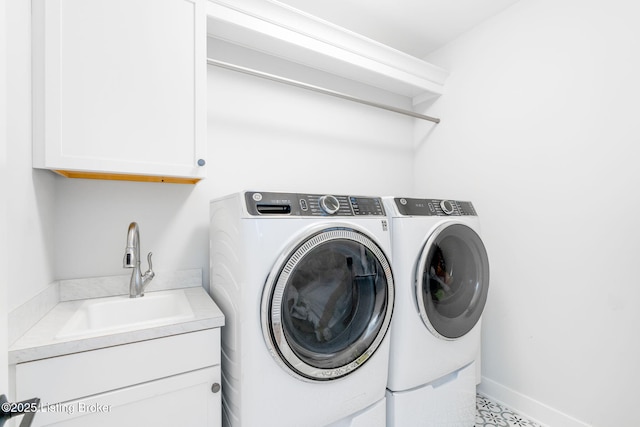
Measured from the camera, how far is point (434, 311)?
5.10ft

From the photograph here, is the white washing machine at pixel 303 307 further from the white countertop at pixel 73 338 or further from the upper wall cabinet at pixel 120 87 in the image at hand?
the upper wall cabinet at pixel 120 87

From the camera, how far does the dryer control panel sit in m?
1.17

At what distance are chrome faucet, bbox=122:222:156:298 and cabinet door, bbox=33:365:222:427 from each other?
539 mm

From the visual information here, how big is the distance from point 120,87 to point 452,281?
1.89 metres

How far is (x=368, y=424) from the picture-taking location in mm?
1378

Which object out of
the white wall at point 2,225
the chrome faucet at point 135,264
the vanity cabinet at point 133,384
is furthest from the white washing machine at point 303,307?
the white wall at point 2,225

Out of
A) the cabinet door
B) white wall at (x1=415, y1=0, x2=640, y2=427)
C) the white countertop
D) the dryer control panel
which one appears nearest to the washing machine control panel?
the dryer control panel

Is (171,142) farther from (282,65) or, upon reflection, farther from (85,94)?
(282,65)

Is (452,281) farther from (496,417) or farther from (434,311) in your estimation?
(496,417)

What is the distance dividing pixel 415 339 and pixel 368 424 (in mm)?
444

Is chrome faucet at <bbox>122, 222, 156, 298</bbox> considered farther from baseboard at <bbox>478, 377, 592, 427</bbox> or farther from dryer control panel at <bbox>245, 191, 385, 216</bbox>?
baseboard at <bbox>478, 377, 592, 427</bbox>

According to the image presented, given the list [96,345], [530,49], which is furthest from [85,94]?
[530,49]

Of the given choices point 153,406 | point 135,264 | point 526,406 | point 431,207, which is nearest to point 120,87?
point 135,264

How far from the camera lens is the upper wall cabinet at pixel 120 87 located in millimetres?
1146
